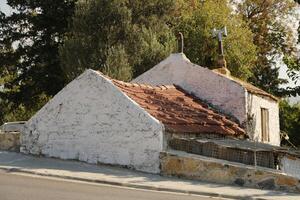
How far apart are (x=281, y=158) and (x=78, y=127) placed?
267 inches

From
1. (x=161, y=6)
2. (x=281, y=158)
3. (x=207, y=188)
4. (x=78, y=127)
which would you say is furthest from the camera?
(x=161, y=6)

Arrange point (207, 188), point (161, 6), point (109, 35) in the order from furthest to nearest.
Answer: point (161, 6) → point (109, 35) → point (207, 188)

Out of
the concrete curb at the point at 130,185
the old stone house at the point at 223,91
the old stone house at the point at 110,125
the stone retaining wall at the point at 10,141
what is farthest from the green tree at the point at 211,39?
the concrete curb at the point at 130,185

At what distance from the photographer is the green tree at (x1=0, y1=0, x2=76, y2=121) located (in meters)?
39.5

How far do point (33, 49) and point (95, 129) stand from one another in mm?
23115

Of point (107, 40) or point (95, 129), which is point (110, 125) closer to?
point (95, 129)

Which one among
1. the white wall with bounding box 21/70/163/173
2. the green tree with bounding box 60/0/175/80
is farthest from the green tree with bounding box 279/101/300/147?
the white wall with bounding box 21/70/163/173

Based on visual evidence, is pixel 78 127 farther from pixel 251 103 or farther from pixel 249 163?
pixel 251 103

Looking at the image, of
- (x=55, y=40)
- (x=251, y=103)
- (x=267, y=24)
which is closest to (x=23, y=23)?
(x=55, y=40)

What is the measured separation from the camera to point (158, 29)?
35281 millimetres

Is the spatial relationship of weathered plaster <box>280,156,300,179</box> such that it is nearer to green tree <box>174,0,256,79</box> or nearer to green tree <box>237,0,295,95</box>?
green tree <box>174,0,256,79</box>

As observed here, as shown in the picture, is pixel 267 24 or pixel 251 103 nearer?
pixel 251 103

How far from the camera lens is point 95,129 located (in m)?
18.7

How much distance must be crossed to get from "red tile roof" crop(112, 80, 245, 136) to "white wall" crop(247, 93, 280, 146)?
4.73 feet
